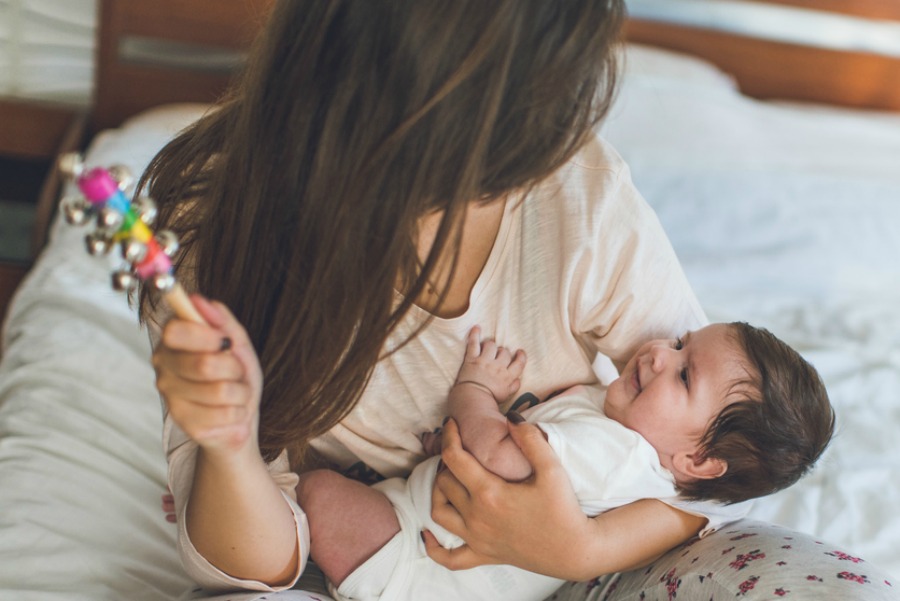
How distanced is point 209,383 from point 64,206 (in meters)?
0.17

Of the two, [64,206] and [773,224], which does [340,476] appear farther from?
[773,224]

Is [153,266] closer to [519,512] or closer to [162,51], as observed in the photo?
[519,512]

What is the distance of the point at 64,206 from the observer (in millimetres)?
593

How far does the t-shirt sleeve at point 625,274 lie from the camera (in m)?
1.05

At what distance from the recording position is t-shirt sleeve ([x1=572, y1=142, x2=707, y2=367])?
1.05 meters

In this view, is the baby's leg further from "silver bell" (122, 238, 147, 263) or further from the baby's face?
"silver bell" (122, 238, 147, 263)

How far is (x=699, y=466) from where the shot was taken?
1030 millimetres

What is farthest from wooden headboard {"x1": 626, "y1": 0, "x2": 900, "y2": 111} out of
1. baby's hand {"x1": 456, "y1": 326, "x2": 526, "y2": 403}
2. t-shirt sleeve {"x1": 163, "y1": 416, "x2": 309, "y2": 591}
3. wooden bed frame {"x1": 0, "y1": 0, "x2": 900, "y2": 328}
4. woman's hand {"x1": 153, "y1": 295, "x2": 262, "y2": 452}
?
woman's hand {"x1": 153, "y1": 295, "x2": 262, "y2": 452}

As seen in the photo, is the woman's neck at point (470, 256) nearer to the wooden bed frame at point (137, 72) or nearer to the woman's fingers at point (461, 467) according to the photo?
the woman's fingers at point (461, 467)

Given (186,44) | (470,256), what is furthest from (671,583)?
(186,44)

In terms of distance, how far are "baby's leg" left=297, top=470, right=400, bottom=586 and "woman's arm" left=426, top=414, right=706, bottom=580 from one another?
61mm

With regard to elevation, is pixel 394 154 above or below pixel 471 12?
below

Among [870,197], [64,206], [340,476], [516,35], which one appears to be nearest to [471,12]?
[516,35]

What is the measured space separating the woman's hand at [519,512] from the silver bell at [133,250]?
1.54 ft
